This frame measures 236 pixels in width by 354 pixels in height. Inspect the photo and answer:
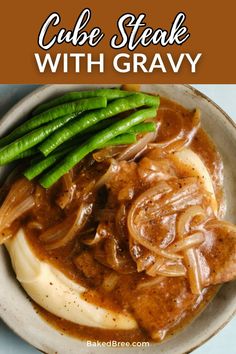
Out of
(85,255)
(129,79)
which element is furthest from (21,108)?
(85,255)

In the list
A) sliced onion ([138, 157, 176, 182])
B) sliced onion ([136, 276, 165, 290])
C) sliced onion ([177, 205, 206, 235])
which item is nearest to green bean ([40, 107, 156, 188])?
sliced onion ([138, 157, 176, 182])

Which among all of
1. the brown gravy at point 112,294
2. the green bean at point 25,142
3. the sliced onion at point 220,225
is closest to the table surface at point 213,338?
the brown gravy at point 112,294

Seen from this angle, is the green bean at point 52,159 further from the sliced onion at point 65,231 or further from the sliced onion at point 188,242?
the sliced onion at point 188,242

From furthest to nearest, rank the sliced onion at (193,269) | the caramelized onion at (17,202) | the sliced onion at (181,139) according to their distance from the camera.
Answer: the sliced onion at (181,139) → the caramelized onion at (17,202) → the sliced onion at (193,269)

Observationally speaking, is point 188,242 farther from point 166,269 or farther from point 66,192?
point 66,192

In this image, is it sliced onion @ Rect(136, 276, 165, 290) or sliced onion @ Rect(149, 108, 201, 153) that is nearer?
sliced onion @ Rect(136, 276, 165, 290)

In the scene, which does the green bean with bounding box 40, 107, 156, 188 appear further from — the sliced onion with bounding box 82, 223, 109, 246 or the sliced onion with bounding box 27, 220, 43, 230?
the sliced onion with bounding box 82, 223, 109, 246
